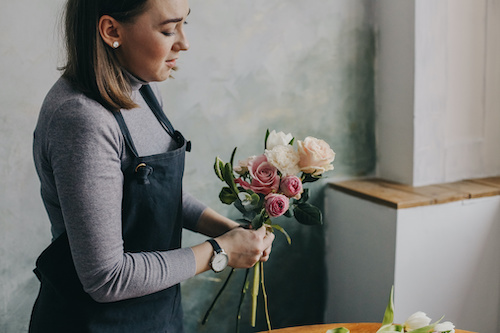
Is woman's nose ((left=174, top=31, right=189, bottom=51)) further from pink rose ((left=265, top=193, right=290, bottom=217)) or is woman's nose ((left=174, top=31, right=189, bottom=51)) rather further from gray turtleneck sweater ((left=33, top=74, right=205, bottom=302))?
pink rose ((left=265, top=193, right=290, bottom=217))

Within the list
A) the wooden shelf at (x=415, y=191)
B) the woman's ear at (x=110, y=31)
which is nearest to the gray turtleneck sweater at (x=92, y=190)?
the woman's ear at (x=110, y=31)

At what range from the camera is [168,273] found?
108cm

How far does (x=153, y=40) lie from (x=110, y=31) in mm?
94

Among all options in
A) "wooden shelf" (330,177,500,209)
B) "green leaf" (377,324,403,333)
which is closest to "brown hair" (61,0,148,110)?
"green leaf" (377,324,403,333)

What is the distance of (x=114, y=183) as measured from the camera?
995 mm

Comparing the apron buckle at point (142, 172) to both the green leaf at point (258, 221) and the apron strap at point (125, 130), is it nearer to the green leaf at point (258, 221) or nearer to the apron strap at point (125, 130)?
the apron strap at point (125, 130)

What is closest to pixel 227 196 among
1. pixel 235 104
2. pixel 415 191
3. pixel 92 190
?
pixel 92 190

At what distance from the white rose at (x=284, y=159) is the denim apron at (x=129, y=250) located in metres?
0.24

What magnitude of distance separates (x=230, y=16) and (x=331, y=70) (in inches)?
21.2

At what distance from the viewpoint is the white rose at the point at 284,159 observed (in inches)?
44.9

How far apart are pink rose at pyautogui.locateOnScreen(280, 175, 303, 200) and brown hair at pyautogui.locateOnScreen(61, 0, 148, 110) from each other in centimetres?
40

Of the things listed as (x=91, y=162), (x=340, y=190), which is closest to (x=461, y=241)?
(x=340, y=190)

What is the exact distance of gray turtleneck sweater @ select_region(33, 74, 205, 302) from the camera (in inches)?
37.3

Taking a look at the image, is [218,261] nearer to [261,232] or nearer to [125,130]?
[261,232]
